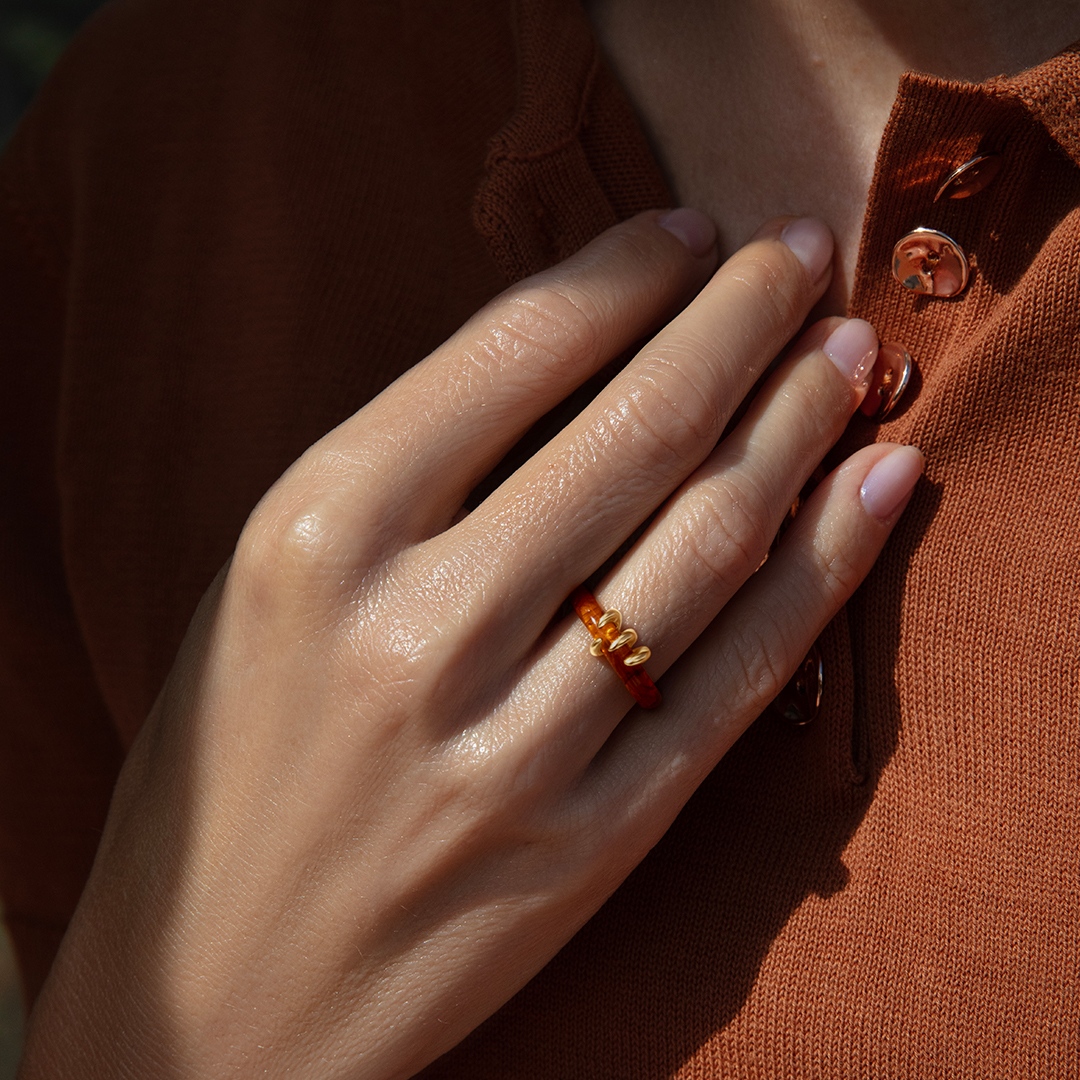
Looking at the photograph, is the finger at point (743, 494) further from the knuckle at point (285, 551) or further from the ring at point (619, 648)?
the knuckle at point (285, 551)

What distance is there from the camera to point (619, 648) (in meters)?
0.62

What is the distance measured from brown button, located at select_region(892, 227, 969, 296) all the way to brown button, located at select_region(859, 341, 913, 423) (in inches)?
2.0

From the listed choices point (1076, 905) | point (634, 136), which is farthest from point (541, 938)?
point (634, 136)

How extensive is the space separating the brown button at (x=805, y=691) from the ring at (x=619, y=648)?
0.13 meters

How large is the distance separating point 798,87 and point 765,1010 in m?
0.76

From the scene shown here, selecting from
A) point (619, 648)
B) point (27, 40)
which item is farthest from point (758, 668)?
point (27, 40)

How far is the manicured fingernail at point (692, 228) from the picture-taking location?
780 mm

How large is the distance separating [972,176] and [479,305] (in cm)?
44

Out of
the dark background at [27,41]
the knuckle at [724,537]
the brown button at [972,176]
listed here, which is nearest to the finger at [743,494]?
the knuckle at [724,537]

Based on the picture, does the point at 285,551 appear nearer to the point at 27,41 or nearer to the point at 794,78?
Result: the point at 794,78

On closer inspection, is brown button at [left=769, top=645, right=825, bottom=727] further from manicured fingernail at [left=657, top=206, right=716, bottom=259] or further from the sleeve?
the sleeve

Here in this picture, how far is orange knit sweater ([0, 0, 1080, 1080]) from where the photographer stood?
0.64 m

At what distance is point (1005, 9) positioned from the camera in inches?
→ 27.6

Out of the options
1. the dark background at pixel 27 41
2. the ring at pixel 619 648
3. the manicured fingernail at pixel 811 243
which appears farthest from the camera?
the dark background at pixel 27 41
